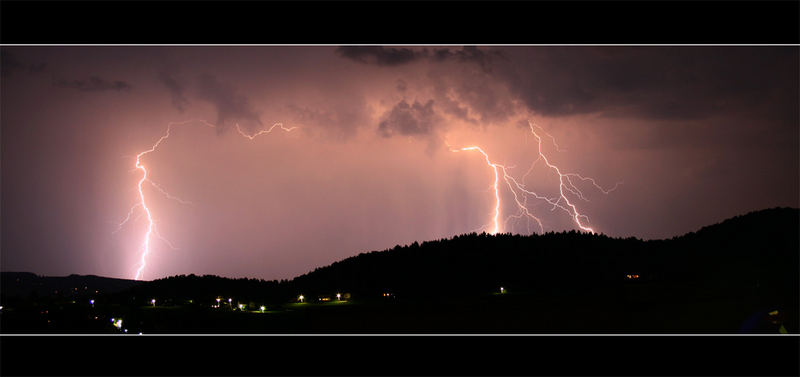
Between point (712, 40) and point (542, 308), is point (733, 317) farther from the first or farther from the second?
point (712, 40)

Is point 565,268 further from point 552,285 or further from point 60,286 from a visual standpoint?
point 60,286

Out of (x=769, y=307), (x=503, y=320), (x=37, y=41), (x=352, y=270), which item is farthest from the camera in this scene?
(x=352, y=270)

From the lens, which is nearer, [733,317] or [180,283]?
[733,317]

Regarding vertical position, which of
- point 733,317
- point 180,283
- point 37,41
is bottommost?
point 733,317

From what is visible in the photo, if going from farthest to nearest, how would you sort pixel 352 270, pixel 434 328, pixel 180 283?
pixel 352 270 < pixel 180 283 < pixel 434 328

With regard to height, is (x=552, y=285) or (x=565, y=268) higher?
(x=565, y=268)

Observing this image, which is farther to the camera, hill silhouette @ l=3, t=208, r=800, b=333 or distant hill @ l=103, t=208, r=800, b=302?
distant hill @ l=103, t=208, r=800, b=302

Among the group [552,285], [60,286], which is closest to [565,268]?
[552,285]

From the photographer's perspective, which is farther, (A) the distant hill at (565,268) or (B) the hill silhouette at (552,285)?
(A) the distant hill at (565,268)

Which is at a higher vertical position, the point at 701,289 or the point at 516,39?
the point at 516,39

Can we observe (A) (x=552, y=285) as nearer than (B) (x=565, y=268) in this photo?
Yes

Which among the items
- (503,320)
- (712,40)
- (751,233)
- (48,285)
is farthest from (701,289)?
(48,285)
